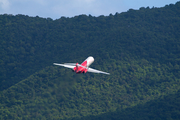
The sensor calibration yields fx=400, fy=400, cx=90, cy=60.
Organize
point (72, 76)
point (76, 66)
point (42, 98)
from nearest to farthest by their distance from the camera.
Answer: point (76, 66), point (72, 76), point (42, 98)

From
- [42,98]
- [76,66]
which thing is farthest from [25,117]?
[76,66]

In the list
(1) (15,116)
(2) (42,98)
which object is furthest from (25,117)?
(2) (42,98)

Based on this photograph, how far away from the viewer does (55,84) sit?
13312 cm

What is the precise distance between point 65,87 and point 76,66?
22.5 meters

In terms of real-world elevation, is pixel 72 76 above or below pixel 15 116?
above

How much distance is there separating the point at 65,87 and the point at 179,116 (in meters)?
89.6

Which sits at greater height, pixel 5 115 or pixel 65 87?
pixel 65 87

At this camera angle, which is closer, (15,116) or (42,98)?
(42,98)

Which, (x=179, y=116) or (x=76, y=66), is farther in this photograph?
(x=179, y=116)

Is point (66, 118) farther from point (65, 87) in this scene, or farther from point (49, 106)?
point (65, 87)

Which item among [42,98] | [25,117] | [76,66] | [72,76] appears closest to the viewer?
[76,66]

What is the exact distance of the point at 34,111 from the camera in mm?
189250

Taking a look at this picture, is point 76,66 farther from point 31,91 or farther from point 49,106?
point 31,91

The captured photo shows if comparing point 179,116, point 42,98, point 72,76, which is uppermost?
point 72,76
